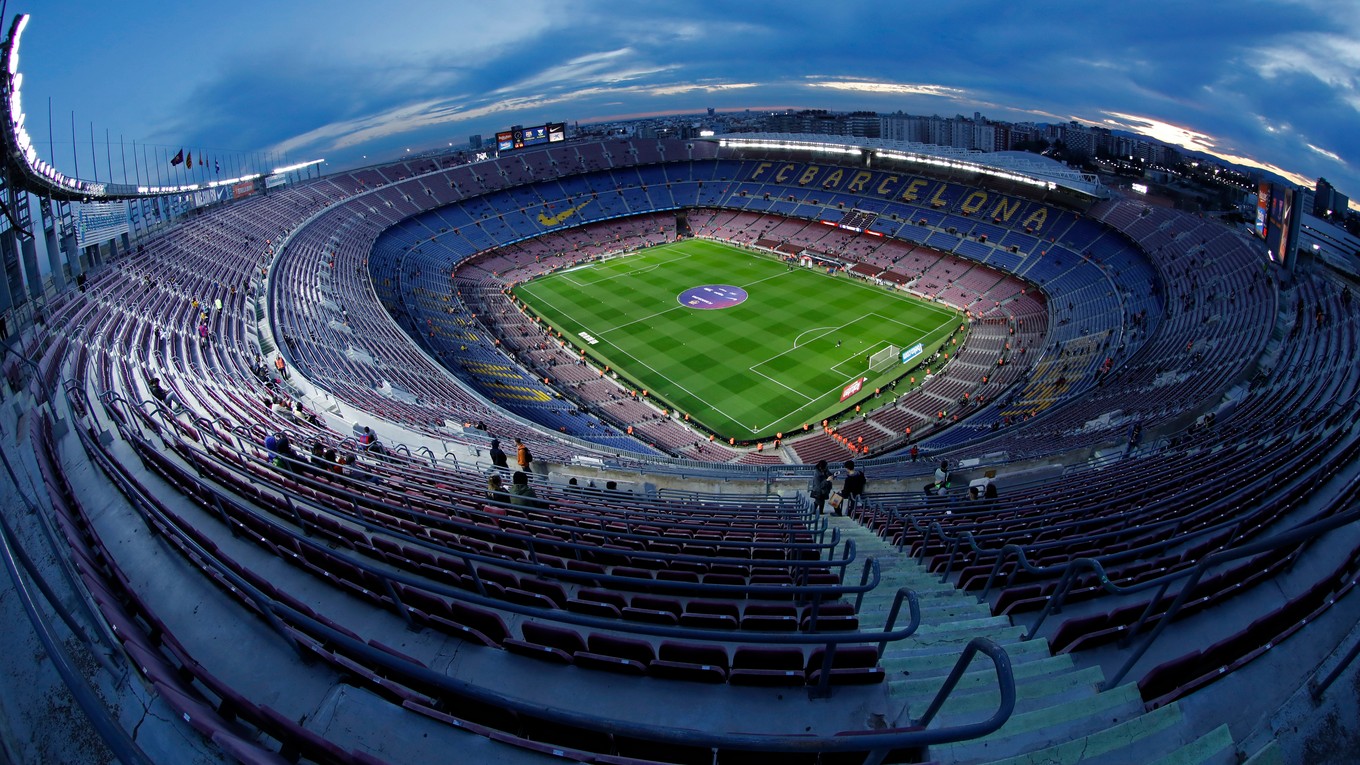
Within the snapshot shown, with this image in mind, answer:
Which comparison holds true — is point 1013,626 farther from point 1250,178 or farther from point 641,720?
point 1250,178

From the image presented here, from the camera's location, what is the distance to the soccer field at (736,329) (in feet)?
122

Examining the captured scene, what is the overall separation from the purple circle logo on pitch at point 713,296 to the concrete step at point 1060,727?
1811 inches

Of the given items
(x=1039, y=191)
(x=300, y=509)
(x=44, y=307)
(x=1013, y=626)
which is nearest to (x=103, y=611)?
(x=300, y=509)

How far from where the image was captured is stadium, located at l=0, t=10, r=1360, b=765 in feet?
16.0

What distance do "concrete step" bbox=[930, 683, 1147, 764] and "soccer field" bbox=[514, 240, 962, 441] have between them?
28.7 meters

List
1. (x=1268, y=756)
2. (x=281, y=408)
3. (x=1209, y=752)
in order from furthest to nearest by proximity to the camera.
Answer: (x=281, y=408) < (x=1209, y=752) < (x=1268, y=756)

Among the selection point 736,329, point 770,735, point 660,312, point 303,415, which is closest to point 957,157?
point 736,329

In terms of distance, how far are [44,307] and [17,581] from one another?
25.9 meters

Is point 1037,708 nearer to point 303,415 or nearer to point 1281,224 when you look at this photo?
point 303,415

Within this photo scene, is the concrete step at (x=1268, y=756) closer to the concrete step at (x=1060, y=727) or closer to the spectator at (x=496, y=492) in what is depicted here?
the concrete step at (x=1060, y=727)

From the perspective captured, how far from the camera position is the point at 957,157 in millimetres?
58406

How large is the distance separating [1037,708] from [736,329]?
41807 millimetres

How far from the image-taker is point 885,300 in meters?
50.2

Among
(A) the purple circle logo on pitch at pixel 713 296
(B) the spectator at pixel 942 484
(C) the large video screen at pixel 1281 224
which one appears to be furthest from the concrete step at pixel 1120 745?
(A) the purple circle logo on pitch at pixel 713 296
